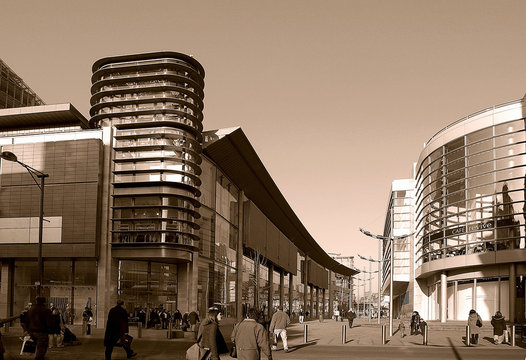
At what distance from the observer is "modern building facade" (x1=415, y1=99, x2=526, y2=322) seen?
163ft

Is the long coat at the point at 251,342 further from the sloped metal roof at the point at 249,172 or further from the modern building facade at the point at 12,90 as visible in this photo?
the modern building facade at the point at 12,90

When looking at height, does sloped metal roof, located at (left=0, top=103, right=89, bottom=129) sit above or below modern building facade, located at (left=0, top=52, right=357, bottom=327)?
above

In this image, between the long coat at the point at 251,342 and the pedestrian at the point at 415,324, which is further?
the pedestrian at the point at 415,324

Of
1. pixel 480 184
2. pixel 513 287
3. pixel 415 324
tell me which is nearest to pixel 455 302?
pixel 513 287

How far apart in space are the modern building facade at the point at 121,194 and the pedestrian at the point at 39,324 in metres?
28.8

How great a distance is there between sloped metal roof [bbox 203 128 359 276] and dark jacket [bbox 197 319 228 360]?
Result: 38.2 meters

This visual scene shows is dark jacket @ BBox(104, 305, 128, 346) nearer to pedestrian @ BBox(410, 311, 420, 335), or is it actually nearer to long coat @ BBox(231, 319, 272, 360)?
long coat @ BBox(231, 319, 272, 360)

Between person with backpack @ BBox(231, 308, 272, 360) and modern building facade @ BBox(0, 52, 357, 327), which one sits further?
modern building facade @ BBox(0, 52, 357, 327)

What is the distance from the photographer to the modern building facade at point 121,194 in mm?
46500

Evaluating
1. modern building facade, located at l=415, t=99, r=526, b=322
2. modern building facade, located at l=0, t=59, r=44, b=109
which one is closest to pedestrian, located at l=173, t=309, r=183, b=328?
modern building facade, located at l=415, t=99, r=526, b=322

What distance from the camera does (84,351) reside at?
2427 centimetres

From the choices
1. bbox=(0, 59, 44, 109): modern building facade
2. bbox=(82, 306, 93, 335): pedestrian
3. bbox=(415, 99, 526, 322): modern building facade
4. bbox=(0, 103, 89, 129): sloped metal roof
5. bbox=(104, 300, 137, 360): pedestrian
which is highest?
bbox=(0, 59, 44, 109): modern building facade

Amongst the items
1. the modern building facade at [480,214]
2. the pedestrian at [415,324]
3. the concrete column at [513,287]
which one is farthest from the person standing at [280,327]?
the concrete column at [513,287]

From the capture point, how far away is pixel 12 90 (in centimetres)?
8900
